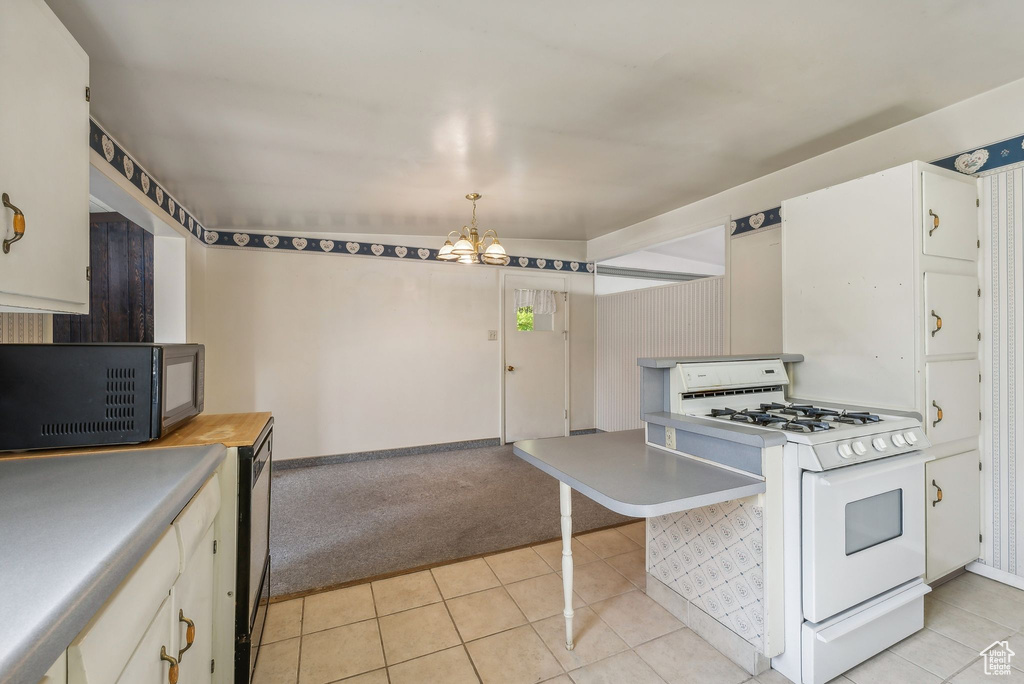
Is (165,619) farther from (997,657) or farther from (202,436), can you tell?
(997,657)

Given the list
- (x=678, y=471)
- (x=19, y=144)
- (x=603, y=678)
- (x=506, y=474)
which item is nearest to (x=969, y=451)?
(x=678, y=471)

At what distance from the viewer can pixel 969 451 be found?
6.96 ft

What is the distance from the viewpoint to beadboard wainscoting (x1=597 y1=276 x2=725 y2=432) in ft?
12.1

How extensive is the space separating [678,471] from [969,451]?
5.62ft

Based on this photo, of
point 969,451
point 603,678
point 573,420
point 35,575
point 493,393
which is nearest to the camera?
point 35,575

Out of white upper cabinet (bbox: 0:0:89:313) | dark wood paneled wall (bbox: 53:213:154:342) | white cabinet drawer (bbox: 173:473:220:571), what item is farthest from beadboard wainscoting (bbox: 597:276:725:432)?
dark wood paneled wall (bbox: 53:213:154:342)

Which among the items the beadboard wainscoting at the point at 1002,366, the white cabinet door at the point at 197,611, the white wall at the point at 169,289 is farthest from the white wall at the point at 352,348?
the beadboard wainscoting at the point at 1002,366

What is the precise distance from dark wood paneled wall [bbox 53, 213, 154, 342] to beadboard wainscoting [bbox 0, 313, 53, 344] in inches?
59.4

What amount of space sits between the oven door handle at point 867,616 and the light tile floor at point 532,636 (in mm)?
186

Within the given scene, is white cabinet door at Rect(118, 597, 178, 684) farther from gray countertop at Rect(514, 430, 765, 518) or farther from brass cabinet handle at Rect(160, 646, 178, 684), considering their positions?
gray countertop at Rect(514, 430, 765, 518)

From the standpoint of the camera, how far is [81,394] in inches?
52.8

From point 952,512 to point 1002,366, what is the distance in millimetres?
746

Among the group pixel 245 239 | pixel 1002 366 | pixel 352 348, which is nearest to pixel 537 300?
pixel 352 348

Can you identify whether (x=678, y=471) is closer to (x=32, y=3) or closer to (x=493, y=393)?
(x=32, y=3)
